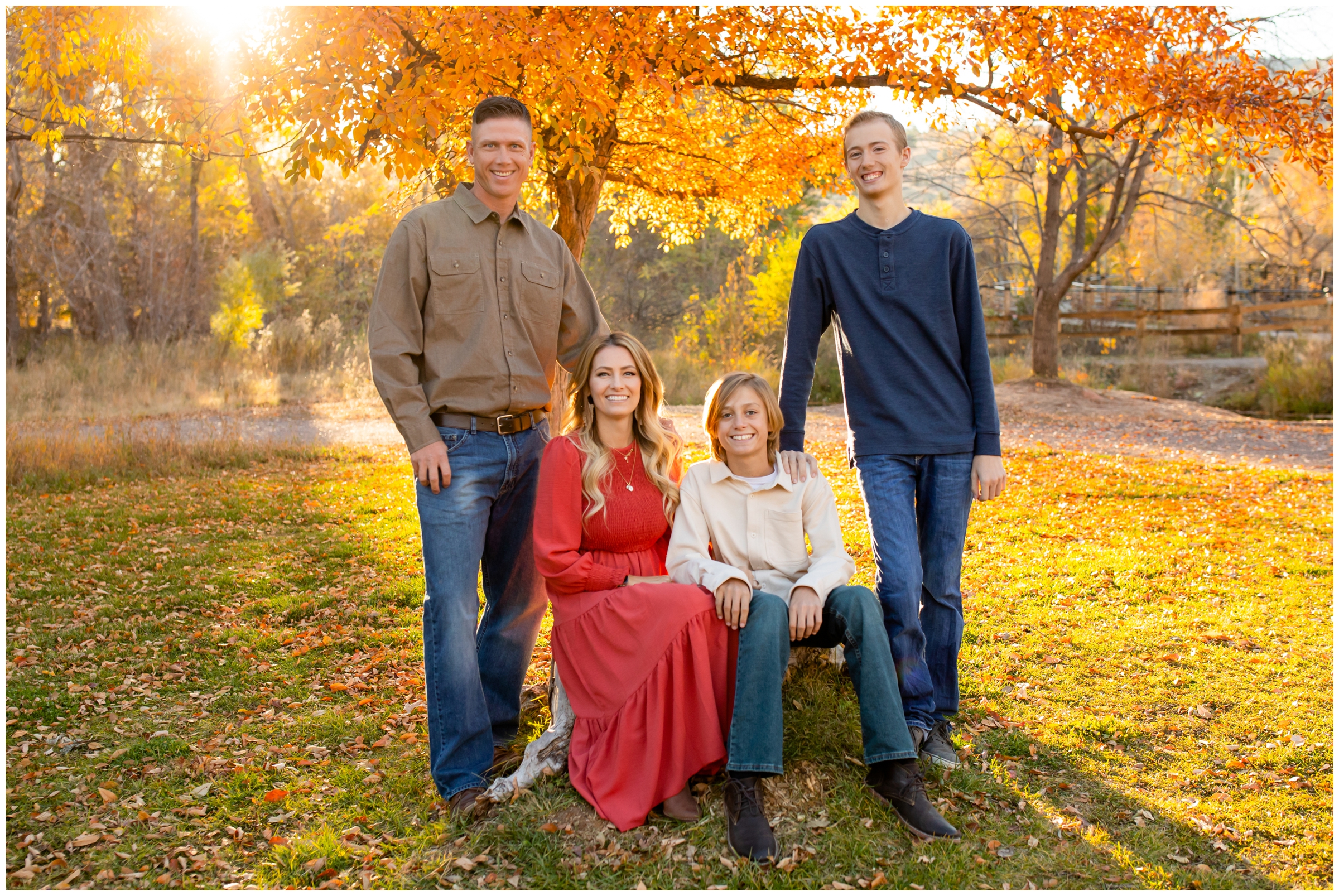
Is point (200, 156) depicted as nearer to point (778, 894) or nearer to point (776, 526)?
point (776, 526)

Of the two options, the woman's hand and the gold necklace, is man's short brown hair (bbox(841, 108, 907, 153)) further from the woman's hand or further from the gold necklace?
the woman's hand

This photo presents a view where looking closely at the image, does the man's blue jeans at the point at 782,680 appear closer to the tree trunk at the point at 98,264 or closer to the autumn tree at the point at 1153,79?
the autumn tree at the point at 1153,79

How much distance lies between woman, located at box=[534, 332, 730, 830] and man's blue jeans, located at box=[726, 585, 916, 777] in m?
0.16

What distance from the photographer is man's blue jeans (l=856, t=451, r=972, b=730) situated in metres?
3.13

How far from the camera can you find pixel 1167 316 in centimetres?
2292

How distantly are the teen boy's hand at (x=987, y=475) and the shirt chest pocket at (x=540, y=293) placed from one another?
153cm

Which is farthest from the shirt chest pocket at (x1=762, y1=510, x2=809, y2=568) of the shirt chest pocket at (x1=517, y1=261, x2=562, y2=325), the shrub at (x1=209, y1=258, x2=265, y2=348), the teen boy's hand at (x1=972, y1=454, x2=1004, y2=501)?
the shrub at (x1=209, y1=258, x2=265, y2=348)

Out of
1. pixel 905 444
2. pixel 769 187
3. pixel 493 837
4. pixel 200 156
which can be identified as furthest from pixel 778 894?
pixel 769 187

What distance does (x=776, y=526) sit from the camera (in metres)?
3.16

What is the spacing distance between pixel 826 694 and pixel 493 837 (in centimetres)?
136

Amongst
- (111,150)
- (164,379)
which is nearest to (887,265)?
(111,150)

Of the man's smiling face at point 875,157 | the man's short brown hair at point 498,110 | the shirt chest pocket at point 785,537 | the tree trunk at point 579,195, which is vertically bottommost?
the shirt chest pocket at point 785,537

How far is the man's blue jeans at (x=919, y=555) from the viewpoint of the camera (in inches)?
123

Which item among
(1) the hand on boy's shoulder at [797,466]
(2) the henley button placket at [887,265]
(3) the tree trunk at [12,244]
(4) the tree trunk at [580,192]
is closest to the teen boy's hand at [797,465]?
(1) the hand on boy's shoulder at [797,466]
